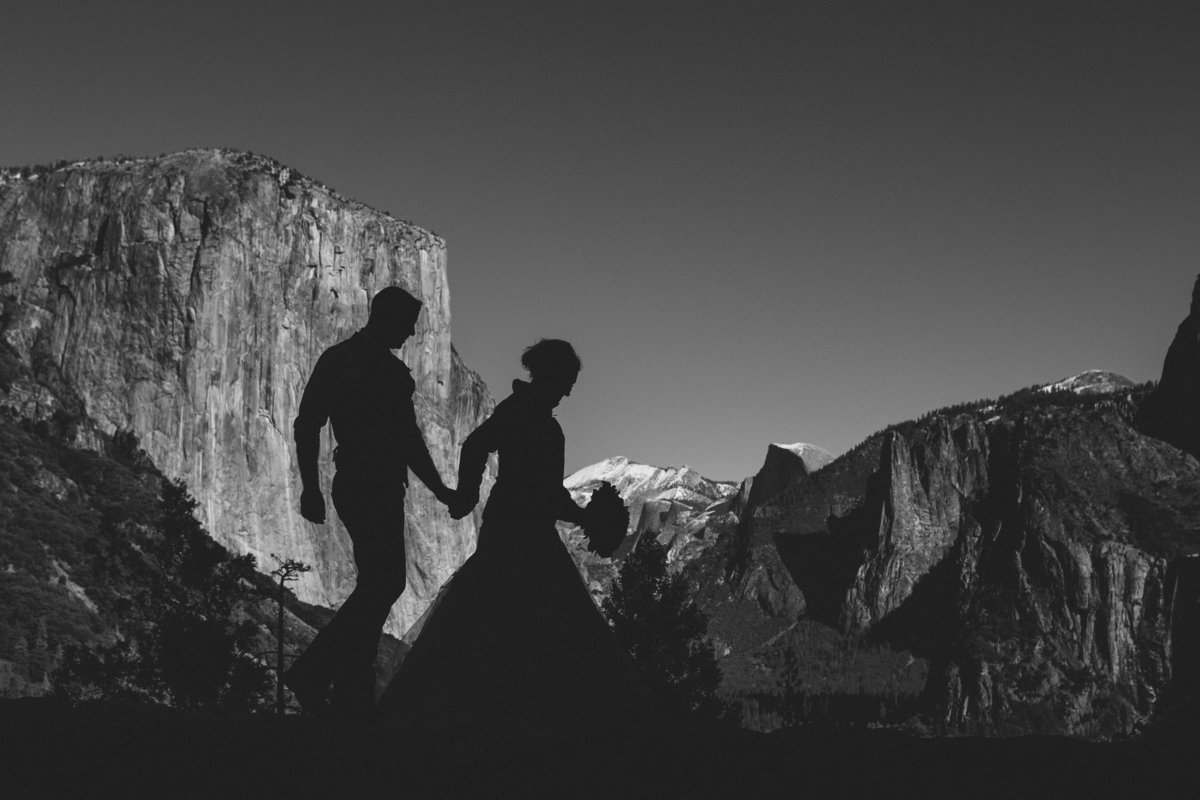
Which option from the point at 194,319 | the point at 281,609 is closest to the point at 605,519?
the point at 281,609

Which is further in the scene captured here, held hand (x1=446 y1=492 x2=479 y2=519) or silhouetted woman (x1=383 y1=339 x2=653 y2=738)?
held hand (x1=446 y1=492 x2=479 y2=519)

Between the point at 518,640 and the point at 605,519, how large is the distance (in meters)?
1.42

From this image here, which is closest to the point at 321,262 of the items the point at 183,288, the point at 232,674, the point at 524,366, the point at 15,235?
the point at 183,288

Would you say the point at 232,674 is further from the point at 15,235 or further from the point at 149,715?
the point at 15,235

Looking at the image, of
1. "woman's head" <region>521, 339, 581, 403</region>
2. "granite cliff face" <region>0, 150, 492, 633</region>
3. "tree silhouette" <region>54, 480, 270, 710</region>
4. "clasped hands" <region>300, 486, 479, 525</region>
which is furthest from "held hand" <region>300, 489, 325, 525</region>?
"granite cliff face" <region>0, 150, 492, 633</region>

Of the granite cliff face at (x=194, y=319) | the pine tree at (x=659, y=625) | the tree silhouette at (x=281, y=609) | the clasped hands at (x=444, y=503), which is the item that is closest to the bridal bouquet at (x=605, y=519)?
the clasped hands at (x=444, y=503)

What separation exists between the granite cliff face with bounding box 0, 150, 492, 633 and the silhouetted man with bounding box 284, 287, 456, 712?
119m

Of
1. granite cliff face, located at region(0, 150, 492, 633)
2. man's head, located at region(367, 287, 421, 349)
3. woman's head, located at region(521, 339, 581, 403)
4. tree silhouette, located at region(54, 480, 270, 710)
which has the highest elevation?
granite cliff face, located at region(0, 150, 492, 633)

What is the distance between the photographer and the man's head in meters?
7.73

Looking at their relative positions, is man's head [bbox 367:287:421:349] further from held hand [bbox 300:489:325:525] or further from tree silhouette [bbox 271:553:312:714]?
tree silhouette [bbox 271:553:312:714]

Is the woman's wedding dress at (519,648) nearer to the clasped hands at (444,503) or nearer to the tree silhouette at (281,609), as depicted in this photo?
the clasped hands at (444,503)

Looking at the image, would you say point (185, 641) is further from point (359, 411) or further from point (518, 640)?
point (518, 640)

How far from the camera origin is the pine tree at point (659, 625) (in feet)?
119

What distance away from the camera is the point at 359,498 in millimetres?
7219
